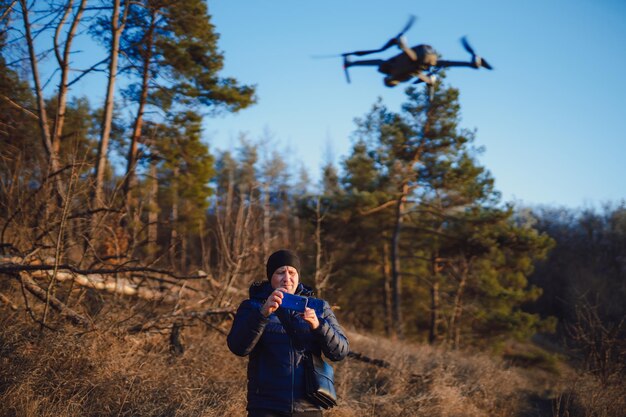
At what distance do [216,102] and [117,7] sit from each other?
11.2 feet

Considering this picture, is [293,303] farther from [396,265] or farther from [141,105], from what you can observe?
[396,265]

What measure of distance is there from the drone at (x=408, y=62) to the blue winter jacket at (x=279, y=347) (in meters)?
1.61

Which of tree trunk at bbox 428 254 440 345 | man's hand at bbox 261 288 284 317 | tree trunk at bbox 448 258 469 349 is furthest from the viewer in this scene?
tree trunk at bbox 428 254 440 345

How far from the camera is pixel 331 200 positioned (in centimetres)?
1512

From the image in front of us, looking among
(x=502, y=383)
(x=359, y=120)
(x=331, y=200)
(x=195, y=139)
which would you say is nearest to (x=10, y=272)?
(x=502, y=383)

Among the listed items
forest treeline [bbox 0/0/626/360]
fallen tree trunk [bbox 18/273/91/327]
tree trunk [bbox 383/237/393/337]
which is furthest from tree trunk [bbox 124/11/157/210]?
tree trunk [bbox 383/237/393/337]

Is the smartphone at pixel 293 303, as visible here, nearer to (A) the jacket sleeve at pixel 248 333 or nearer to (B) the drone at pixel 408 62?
(A) the jacket sleeve at pixel 248 333

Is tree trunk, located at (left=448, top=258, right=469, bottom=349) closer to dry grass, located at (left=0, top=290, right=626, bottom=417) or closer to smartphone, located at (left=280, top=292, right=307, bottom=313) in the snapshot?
dry grass, located at (left=0, top=290, right=626, bottom=417)

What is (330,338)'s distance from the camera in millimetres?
2598

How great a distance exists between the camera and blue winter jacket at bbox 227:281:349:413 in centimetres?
254

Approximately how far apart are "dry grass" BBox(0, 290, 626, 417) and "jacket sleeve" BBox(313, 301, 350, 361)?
202 centimetres

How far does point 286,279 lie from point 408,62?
5.29ft

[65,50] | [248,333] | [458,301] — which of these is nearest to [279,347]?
[248,333]

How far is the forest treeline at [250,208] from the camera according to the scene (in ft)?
23.6
